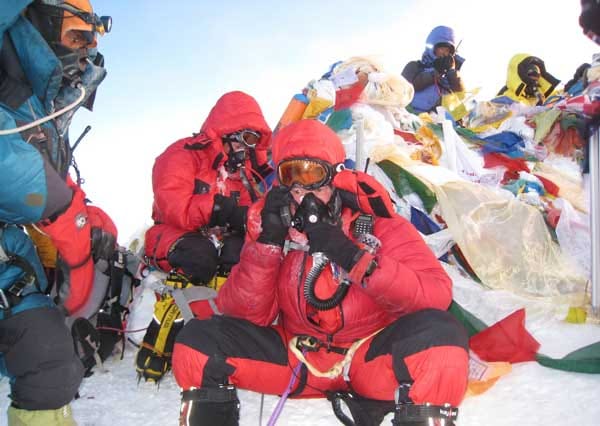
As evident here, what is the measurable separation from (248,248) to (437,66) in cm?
700

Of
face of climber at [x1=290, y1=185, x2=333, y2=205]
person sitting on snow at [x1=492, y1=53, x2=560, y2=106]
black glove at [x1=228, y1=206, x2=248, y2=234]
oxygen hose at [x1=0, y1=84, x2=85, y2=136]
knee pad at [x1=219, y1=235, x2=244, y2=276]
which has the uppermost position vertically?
person sitting on snow at [x1=492, y1=53, x2=560, y2=106]

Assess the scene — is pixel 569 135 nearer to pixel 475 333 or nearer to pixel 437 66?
pixel 437 66

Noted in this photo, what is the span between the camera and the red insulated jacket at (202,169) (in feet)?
10.0

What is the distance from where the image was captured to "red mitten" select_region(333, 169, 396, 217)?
210 centimetres

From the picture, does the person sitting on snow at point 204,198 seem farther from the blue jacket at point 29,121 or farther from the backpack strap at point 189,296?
the blue jacket at point 29,121

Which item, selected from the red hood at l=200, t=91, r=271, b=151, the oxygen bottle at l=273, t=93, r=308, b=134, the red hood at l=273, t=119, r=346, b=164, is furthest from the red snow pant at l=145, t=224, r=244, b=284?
the oxygen bottle at l=273, t=93, r=308, b=134

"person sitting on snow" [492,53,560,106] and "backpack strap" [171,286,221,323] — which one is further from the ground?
"person sitting on snow" [492,53,560,106]

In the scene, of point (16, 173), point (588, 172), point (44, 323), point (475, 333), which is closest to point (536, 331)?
point (475, 333)

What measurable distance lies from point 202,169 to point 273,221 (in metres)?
1.37

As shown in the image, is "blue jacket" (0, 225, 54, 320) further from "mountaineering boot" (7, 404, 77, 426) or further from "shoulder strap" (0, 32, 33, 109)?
"shoulder strap" (0, 32, 33, 109)

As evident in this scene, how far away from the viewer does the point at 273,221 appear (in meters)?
2.04

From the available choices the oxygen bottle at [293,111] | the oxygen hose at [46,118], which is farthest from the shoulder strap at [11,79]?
the oxygen bottle at [293,111]

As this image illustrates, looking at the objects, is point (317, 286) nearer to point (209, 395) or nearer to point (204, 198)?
point (209, 395)

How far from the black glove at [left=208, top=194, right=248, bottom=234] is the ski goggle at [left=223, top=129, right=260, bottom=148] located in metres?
0.48
